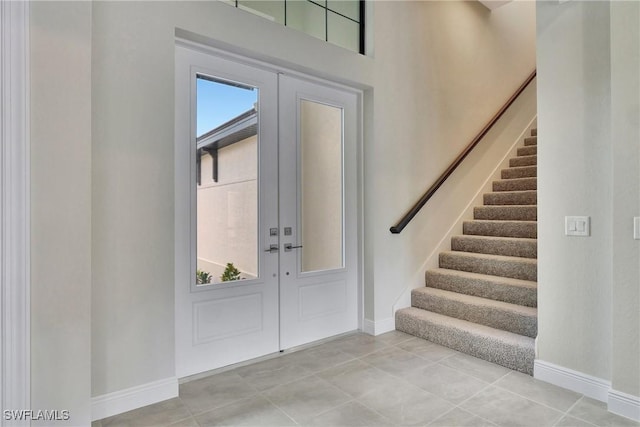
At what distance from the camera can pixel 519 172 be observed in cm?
469

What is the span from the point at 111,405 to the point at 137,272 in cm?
79

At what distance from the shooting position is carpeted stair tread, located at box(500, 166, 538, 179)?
14.9 feet

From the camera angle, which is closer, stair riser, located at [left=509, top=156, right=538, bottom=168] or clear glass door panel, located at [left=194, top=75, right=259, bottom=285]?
clear glass door panel, located at [left=194, top=75, right=259, bottom=285]

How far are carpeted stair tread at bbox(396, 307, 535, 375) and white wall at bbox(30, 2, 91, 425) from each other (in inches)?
102

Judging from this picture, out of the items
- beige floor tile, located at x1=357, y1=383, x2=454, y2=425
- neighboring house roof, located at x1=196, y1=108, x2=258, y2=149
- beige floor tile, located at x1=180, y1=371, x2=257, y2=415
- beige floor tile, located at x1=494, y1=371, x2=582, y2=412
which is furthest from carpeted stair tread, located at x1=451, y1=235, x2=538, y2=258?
beige floor tile, located at x1=180, y1=371, x2=257, y2=415

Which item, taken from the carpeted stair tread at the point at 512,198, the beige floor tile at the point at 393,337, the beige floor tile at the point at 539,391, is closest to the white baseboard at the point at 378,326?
the beige floor tile at the point at 393,337

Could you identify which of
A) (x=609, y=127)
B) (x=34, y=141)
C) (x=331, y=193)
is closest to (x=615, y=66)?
(x=609, y=127)

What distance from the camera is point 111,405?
7.11 ft

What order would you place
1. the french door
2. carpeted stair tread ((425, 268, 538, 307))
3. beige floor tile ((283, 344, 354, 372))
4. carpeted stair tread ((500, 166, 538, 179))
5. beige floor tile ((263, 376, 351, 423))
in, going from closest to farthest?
beige floor tile ((263, 376, 351, 423)) → the french door → beige floor tile ((283, 344, 354, 372)) → carpeted stair tread ((425, 268, 538, 307)) → carpeted stair tread ((500, 166, 538, 179))

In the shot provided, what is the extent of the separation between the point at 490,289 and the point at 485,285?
6 centimetres

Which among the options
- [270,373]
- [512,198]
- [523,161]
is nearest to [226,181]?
[270,373]

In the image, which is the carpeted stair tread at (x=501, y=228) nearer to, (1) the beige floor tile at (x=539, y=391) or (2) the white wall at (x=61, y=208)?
(1) the beige floor tile at (x=539, y=391)
